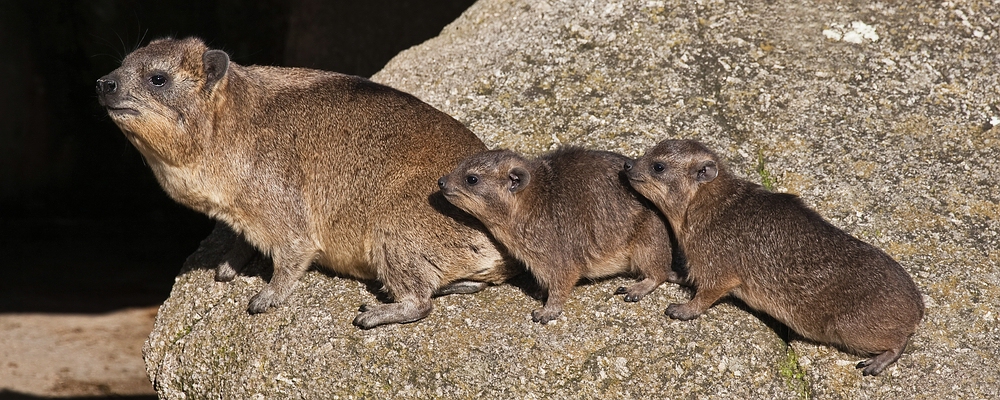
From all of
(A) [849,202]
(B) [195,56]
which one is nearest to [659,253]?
(A) [849,202]

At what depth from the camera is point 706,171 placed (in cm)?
620

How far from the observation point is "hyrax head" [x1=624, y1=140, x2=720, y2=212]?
6.16m

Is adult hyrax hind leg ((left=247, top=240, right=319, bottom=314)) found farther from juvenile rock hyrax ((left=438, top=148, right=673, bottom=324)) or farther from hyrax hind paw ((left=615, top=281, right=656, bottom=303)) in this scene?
hyrax hind paw ((left=615, top=281, right=656, bottom=303))

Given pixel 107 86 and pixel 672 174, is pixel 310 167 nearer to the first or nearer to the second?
pixel 107 86

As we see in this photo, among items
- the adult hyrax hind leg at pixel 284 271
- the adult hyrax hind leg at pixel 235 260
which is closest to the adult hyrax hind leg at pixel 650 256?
the adult hyrax hind leg at pixel 284 271

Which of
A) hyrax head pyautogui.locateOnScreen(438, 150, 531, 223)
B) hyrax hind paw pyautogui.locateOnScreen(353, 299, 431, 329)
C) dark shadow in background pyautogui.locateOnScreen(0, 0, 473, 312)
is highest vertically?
hyrax head pyautogui.locateOnScreen(438, 150, 531, 223)

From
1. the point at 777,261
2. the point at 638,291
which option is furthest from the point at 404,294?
the point at 777,261

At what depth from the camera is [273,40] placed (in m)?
12.5

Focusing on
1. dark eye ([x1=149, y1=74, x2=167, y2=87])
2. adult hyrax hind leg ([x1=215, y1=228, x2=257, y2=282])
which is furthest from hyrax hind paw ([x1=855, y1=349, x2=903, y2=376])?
dark eye ([x1=149, y1=74, x2=167, y2=87])

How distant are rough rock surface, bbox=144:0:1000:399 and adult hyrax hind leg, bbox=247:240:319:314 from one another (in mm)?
123

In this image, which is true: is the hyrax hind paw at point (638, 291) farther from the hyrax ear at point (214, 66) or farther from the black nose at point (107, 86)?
the black nose at point (107, 86)

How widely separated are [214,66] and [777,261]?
401 cm

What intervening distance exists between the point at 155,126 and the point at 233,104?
57 centimetres

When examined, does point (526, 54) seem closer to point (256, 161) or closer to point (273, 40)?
point (256, 161)
